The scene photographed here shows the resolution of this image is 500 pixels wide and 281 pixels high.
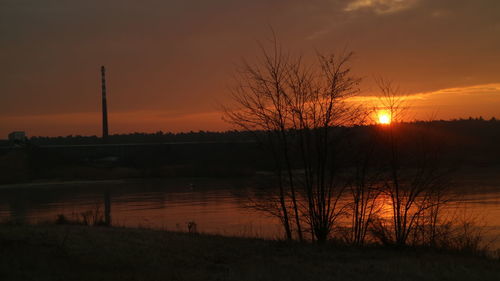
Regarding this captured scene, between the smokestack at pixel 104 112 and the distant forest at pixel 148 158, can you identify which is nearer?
the distant forest at pixel 148 158

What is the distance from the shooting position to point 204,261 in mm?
9828

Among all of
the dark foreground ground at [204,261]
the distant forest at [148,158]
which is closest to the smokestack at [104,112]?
the distant forest at [148,158]

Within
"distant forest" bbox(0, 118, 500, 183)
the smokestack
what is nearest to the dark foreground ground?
"distant forest" bbox(0, 118, 500, 183)

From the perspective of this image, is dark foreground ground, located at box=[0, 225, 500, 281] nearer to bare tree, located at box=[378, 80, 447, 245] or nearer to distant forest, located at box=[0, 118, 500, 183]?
bare tree, located at box=[378, 80, 447, 245]

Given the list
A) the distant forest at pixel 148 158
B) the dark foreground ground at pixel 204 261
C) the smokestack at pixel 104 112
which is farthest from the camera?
the smokestack at pixel 104 112

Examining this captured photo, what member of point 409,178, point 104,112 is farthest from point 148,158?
point 409,178

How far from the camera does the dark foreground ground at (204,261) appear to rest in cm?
838

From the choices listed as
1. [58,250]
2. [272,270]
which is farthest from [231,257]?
[58,250]

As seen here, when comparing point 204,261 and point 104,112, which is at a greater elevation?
point 104,112

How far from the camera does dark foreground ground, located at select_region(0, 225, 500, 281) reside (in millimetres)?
8375

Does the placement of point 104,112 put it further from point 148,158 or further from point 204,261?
point 204,261

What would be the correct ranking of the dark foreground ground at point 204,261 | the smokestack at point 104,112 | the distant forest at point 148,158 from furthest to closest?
the smokestack at point 104,112 < the distant forest at point 148,158 < the dark foreground ground at point 204,261

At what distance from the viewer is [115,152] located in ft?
290

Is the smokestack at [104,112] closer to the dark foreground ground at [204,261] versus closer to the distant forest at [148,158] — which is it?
the distant forest at [148,158]
